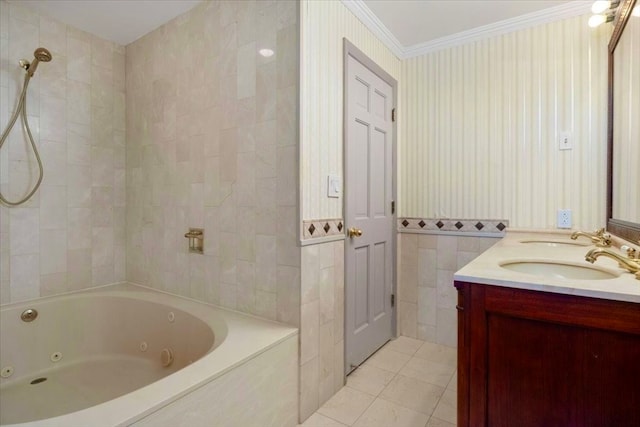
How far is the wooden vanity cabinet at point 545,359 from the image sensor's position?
776 mm

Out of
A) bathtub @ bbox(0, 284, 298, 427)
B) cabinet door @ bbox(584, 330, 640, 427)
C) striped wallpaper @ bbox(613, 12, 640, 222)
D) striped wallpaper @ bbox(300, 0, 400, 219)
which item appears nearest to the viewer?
cabinet door @ bbox(584, 330, 640, 427)

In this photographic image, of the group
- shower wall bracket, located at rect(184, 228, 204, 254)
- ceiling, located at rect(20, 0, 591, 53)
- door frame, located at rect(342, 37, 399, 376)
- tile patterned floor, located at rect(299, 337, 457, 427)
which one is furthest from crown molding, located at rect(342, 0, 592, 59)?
tile patterned floor, located at rect(299, 337, 457, 427)

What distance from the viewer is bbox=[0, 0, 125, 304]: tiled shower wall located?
6.48ft

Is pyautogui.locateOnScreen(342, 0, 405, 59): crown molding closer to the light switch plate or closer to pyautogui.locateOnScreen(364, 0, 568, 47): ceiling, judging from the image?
pyautogui.locateOnScreen(364, 0, 568, 47): ceiling

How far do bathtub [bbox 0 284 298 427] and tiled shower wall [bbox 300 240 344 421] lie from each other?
3.5 inches

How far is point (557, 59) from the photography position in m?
2.08

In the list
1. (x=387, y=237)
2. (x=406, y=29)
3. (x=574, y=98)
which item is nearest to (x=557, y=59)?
(x=574, y=98)

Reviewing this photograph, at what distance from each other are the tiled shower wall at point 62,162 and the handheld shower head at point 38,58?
151 mm

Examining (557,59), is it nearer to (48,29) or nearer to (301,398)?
(301,398)

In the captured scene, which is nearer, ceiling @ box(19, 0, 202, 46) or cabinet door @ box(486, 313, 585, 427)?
cabinet door @ box(486, 313, 585, 427)

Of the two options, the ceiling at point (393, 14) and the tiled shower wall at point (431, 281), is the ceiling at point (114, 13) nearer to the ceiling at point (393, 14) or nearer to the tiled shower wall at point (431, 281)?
the ceiling at point (393, 14)

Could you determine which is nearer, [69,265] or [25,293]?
[25,293]

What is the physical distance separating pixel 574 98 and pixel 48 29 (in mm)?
3488

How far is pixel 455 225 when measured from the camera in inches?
95.4
